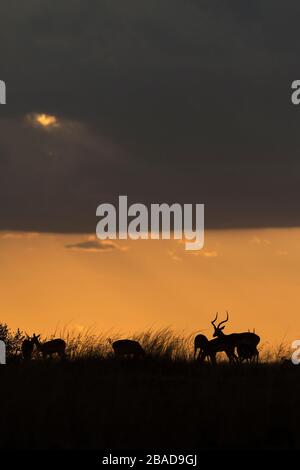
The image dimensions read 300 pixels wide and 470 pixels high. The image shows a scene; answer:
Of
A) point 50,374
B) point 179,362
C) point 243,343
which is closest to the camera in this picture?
point 50,374

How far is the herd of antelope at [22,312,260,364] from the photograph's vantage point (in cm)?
2350

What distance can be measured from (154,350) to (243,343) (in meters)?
3.36

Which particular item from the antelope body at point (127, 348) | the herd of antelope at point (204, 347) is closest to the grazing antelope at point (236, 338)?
the herd of antelope at point (204, 347)

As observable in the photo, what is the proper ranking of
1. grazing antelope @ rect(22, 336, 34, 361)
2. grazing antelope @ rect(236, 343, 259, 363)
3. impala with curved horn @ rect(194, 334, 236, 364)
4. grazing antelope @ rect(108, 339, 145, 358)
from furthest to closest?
grazing antelope @ rect(236, 343, 259, 363) < impala with curved horn @ rect(194, 334, 236, 364) < grazing antelope @ rect(22, 336, 34, 361) < grazing antelope @ rect(108, 339, 145, 358)

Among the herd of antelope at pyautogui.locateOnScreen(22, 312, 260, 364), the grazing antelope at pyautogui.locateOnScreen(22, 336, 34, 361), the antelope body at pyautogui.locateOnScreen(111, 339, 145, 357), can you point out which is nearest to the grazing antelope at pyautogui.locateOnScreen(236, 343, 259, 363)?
the herd of antelope at pyautogui.locateOnScreen(22, 312, 260, 364)

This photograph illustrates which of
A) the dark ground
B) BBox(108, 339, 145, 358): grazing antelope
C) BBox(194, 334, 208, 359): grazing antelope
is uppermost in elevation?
BBox(194, 334, 208, 359): grazing antelope

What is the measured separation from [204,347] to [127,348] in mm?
2923

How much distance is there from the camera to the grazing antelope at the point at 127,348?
23.3 meters

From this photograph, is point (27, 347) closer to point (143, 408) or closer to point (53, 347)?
point (53, 347)

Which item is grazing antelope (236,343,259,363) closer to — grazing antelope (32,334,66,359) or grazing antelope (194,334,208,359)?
grazing antelope (194,334,208,359)

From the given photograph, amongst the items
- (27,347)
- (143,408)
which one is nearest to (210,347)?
(27,347)
